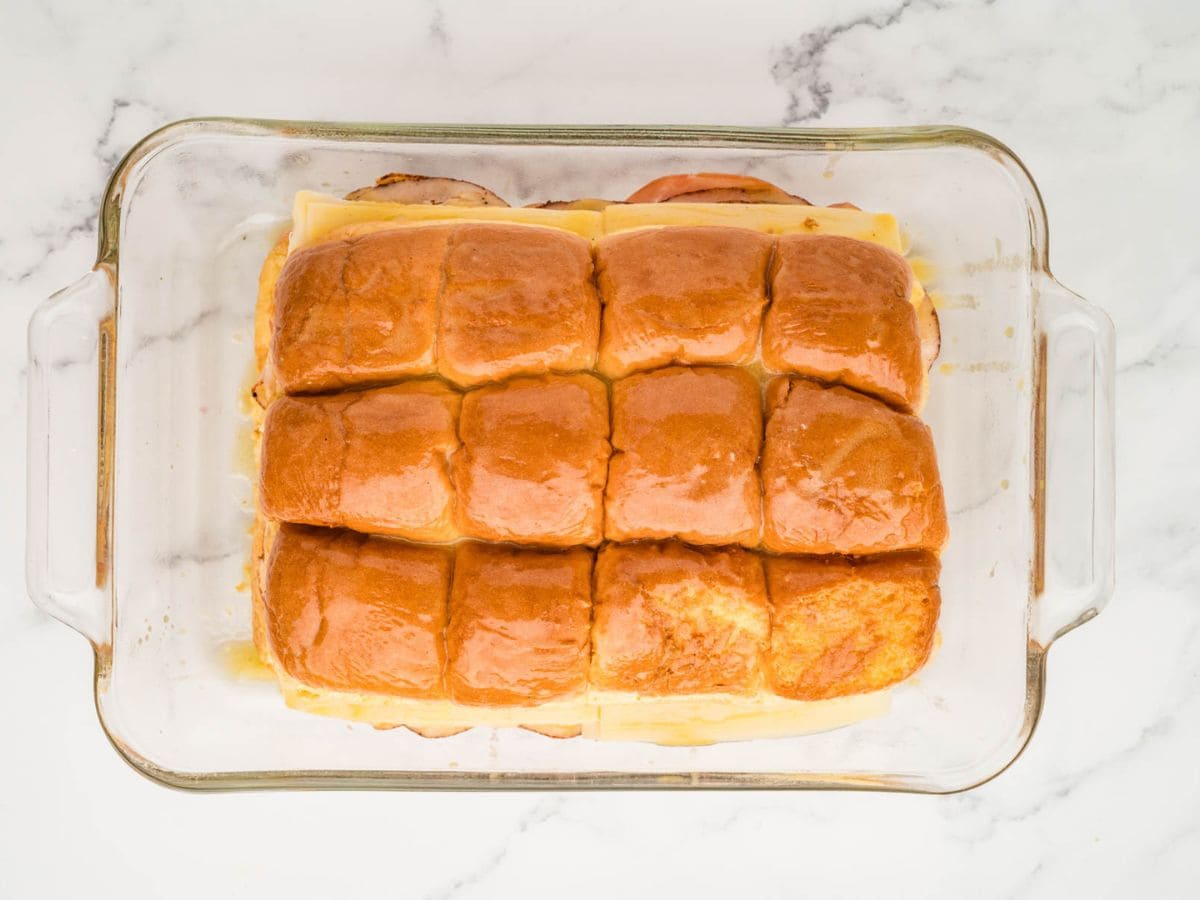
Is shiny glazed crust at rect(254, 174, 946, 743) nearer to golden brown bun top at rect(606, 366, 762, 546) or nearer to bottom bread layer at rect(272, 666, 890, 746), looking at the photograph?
golden brown bun top at rect(606, 366, 762, 546)

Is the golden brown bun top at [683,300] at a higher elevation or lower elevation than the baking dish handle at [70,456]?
higher

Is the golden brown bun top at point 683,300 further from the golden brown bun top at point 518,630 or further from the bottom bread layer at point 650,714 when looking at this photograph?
the bottom bread layer at point 650,714

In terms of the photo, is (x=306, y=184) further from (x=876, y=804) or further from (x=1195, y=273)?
(x=1195, y=273)

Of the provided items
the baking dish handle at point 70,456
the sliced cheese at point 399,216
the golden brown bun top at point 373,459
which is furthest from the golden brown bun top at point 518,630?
the baking dish handle at point 70,456

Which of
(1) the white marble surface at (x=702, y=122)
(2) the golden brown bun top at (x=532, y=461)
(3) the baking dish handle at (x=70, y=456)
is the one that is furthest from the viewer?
(1) the white marble surface at (x=702, y=122)

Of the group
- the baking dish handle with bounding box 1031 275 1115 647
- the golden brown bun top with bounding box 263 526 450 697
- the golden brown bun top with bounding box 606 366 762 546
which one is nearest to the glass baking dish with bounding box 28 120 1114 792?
the baking dish handle with bounding box 1031 275 1115 647

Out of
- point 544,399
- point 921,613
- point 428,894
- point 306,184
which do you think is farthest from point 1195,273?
point 428,894

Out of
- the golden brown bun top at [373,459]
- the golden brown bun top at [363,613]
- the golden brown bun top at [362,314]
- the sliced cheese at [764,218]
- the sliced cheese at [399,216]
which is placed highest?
the sliced cheese at [764,218]
